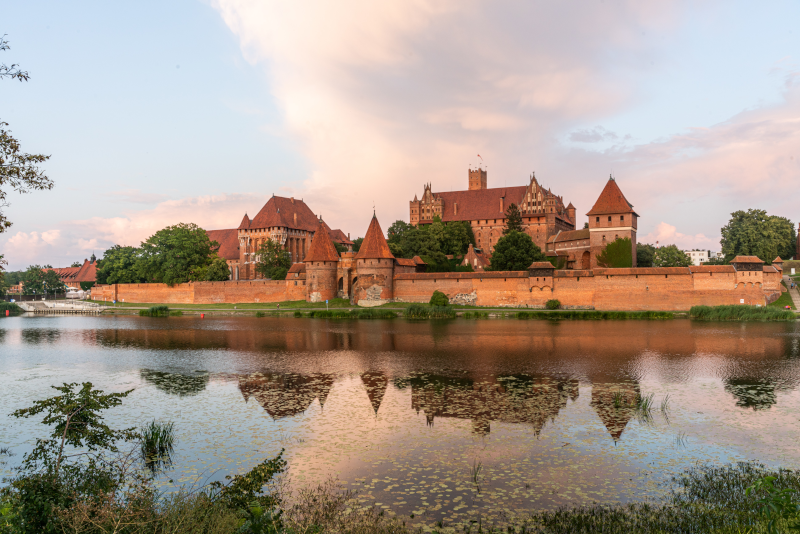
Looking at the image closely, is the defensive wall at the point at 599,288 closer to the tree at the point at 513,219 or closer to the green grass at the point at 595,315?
the green grass at the point at 595,315

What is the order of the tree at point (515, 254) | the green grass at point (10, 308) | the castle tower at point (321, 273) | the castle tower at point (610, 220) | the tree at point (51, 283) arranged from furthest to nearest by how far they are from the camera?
the tree at point (51, 283) → the green grass at point (10, 308) → the castle tower at point (321, 273) → the castle tower at point (610, 220) → the tree at point (515, 254)

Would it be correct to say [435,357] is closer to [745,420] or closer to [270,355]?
[270,355]

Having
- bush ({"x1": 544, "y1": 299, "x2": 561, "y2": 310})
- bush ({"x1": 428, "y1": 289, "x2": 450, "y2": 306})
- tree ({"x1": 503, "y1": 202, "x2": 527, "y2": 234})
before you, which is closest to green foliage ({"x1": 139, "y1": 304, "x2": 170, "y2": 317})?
bush ({"x1": 428, "y1": 289, "x2": 450, "y2": 306})

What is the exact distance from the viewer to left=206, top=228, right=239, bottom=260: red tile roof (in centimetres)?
6469

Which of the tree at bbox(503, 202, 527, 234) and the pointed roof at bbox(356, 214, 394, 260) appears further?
the tree at bbox(503, 202, 527, 234)

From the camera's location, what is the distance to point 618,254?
40.8 m

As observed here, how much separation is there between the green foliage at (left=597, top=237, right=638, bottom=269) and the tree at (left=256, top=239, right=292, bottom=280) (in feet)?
92.5

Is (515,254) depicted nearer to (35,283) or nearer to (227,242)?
(227,242)

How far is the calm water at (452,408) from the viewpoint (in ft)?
22.3

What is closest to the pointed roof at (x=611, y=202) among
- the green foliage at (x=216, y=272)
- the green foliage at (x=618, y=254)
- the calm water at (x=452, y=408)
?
the green foliage at (x=618, y=254)

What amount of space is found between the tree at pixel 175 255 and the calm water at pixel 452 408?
2988 cm

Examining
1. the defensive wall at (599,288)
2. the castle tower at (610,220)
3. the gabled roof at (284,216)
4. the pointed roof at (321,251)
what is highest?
the gabled roof at (284,216)

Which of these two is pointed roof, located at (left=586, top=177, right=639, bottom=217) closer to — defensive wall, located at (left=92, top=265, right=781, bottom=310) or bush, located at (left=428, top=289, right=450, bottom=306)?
defensive wall, located at (left=92, top=265, right=781, bottom=310)

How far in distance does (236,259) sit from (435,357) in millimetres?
51195
